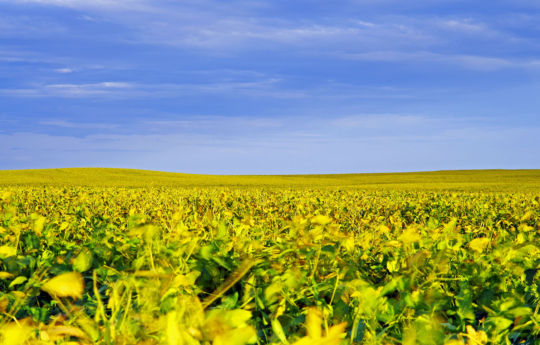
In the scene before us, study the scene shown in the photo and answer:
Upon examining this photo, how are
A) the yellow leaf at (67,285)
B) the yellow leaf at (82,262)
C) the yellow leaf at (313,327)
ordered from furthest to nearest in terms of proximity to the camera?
the yellow leaf at (82,262)
the yellow leaf at (67,285)
the yellow leaf at (313,327)

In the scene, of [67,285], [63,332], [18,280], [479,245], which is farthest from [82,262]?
[479,245]

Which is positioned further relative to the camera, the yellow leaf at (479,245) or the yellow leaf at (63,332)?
the yellow leaf at (479,245)

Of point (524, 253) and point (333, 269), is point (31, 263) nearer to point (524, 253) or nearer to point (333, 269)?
point (333, 269)

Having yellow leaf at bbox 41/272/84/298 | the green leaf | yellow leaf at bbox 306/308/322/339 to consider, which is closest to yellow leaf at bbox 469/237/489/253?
yellow leaf at bbox 306/308/322/339

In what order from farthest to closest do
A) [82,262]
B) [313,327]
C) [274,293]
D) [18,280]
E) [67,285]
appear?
[82,262] → [18,280] → [274,293] → [67,285] → [313,327]

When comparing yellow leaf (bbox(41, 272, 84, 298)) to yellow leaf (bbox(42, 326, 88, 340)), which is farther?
yellow leaf (bbox(41, 272, 84, 298))

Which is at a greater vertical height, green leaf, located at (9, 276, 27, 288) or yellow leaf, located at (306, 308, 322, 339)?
yellow leaf, located at (306, 308, 322, 339)

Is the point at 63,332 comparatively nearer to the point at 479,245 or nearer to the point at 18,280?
the point at 18,280

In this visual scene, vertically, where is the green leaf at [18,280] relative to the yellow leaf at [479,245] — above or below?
below

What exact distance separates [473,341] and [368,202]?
8.41 metres

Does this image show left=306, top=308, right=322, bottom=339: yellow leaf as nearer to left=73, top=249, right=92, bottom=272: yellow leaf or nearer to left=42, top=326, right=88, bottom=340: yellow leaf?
left=42, top=326, right=88, bottom=340: yellow leaf

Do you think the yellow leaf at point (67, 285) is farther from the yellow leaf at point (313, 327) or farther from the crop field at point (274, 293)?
the yellow leaf at point (313, 327)

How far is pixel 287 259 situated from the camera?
316cm

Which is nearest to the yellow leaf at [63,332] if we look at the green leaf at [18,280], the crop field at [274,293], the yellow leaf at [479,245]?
the crop field at [274,293]
